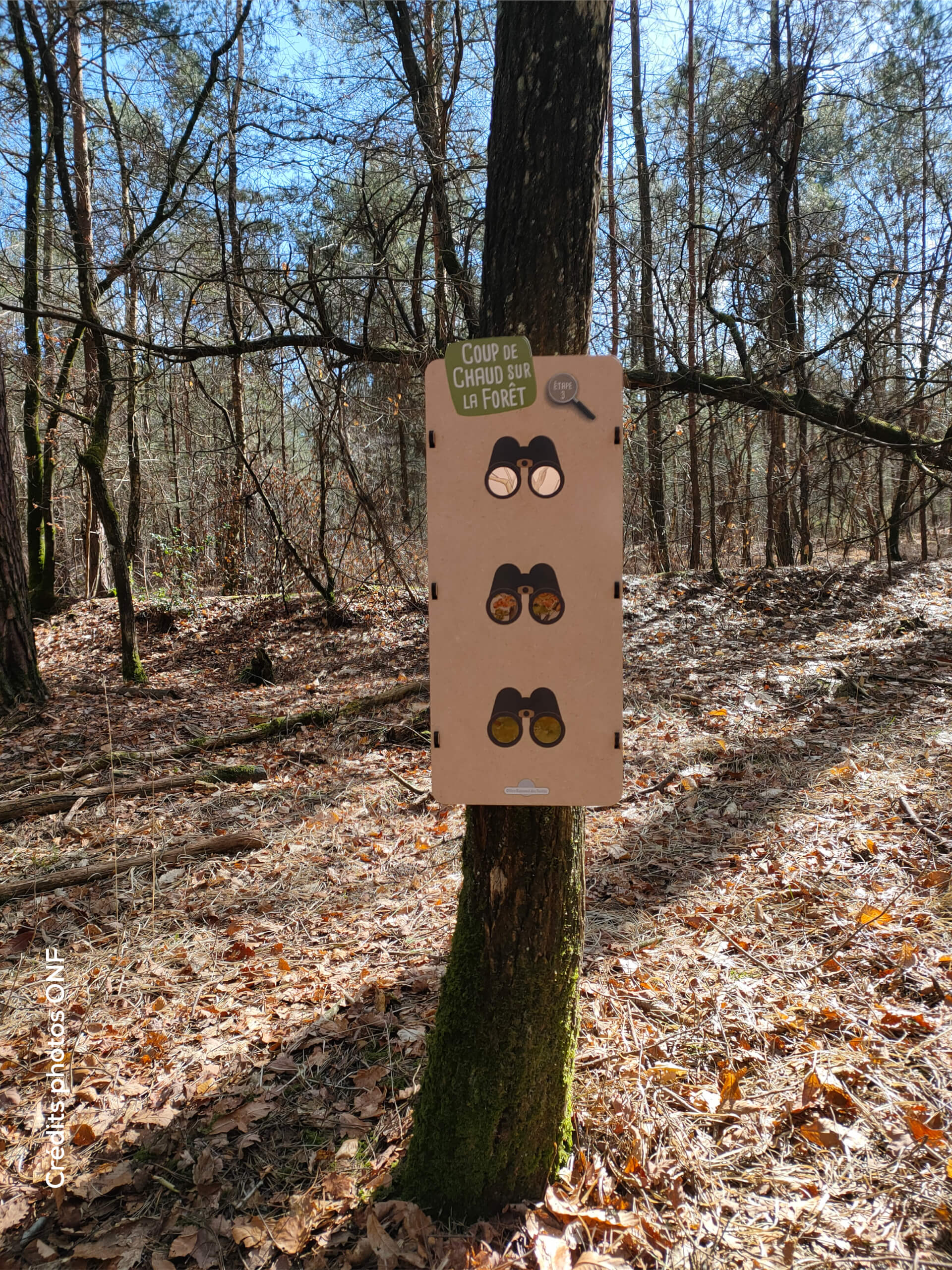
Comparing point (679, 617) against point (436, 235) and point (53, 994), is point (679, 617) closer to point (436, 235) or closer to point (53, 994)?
point (436, 235)

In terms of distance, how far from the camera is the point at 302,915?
3.29 m

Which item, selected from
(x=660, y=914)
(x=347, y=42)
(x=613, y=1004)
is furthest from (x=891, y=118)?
(x=613, y=1004)

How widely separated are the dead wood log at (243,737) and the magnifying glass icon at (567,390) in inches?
142

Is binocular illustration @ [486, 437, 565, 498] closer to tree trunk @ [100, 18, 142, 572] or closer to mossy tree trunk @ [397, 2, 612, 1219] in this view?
mossy tree trunk @ [397, 2, 612, 1219]

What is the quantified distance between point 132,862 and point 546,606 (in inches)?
122

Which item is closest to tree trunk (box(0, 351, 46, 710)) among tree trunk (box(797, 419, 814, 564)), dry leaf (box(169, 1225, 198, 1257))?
dry leaf (box(169, 1225, 198, 1257))

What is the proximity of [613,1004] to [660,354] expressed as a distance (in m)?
7.08

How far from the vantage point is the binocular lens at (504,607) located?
1573mm

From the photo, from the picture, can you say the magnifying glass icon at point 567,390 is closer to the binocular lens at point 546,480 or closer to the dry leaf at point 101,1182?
the binocular lens at point 546,480

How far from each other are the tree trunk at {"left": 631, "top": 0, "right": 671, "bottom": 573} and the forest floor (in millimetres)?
4222

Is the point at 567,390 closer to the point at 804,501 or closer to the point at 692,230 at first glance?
the point at 692,230

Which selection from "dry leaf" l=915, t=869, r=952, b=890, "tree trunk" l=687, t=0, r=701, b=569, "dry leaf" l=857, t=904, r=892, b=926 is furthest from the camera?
"tree trunk" l=687, t=0, r=701, b=569

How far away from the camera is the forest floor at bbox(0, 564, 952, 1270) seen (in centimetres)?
178

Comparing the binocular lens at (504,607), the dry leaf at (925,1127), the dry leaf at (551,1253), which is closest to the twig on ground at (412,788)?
the dry leaf at (551,1253)
